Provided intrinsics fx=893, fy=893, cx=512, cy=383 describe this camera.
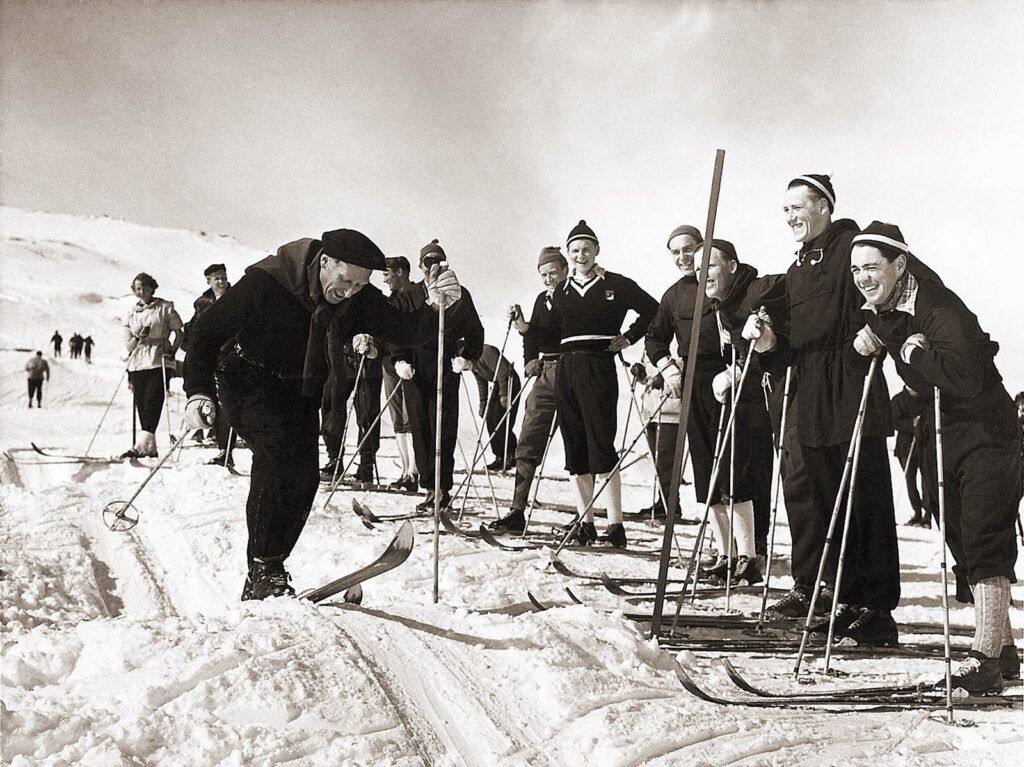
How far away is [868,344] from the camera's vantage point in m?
3.87

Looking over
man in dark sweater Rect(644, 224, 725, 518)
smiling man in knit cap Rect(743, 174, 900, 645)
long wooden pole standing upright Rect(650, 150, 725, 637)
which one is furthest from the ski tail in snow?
man in dark sweater Rect(644, 224, 725, 518)

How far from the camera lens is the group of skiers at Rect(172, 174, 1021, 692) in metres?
3.54

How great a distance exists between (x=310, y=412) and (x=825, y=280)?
2.62m

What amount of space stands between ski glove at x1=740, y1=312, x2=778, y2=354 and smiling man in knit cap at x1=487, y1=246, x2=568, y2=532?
239cm

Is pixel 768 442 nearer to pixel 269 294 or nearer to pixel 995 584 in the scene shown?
pixel 995 584

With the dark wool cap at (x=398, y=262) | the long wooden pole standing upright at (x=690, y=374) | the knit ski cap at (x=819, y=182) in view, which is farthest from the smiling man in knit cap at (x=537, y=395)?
the long wooden pole standing upright at (x=690, y=374)

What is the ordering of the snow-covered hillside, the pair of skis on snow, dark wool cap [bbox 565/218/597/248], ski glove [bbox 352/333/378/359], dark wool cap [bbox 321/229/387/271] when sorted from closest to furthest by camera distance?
the snow-covered hillside, the pair of skis on snow, dark wool cap [bbox 321/229/387/271], dark wool cap [bbox 565/218/597/248], ski glove [bbox 352/333/378/359]

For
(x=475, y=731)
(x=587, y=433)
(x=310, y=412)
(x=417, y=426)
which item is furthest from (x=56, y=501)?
(x=475, y=731)

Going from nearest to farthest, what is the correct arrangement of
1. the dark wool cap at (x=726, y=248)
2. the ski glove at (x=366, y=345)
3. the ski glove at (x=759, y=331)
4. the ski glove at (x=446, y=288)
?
1. the ski glove at (x=759, y=331)
2. the ski glove at (x=446, y=288)
3. the dark wool cap at (x=726, y=248)
4. the ski glove at (x=366, y=345)

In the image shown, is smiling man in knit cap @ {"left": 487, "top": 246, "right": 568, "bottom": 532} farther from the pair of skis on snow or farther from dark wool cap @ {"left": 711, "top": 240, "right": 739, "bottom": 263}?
the pair of skis on snow

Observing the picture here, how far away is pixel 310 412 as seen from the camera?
436cm

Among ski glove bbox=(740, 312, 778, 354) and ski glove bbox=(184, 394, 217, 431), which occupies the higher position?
ski glove bbox=(740, 312, 778, 354)

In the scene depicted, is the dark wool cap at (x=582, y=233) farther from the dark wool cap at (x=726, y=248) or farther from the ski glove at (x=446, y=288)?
the ski glove at (x=446, y=288)

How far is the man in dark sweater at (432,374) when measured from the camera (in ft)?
24.0
